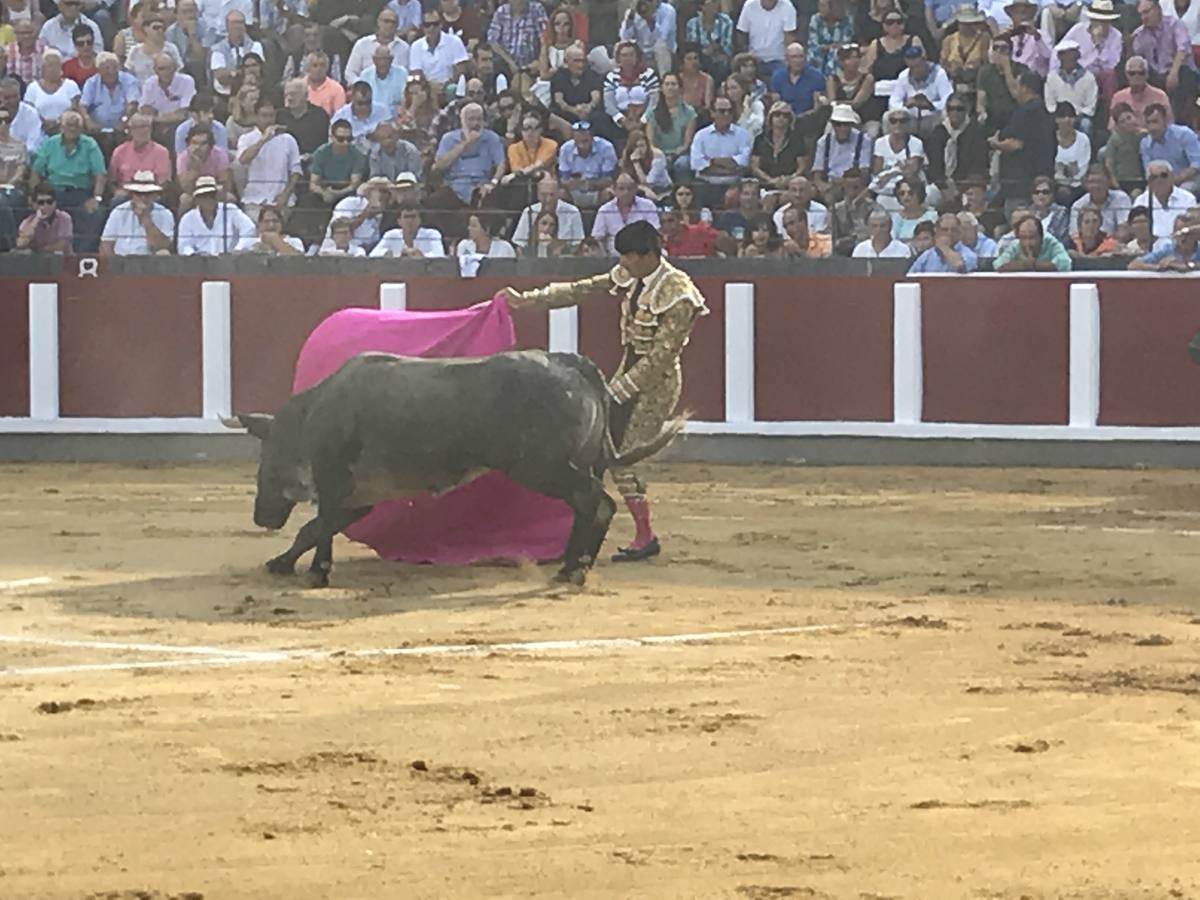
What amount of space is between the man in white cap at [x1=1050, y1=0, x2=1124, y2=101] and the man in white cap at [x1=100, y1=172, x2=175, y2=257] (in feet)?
17.6

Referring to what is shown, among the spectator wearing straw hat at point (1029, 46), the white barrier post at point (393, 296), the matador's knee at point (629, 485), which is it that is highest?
the spectator wearing straw hat at point (1029, 46)

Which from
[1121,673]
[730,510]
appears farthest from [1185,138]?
[1121,673]

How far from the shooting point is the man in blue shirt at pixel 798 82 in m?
14.6

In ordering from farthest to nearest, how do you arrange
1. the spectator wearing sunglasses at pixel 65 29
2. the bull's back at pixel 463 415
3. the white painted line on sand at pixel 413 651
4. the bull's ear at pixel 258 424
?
the spectator wearing sunglasses at pixel 65 29 → the bull's ear at pixel 258 424 → the bull's back at pixel 463 415 → the white painted line on sand at pixel 413 651

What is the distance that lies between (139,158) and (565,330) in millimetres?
3002

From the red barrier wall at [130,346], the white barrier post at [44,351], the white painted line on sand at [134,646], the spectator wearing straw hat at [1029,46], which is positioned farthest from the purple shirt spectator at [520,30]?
the white painted line on sand at [134,646]

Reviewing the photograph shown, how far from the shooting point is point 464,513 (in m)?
8.87

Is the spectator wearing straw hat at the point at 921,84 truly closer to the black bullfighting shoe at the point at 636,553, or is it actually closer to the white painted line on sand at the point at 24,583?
the black bullfighting shoe at the point at 636,553

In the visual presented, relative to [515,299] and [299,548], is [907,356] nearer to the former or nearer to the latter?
[515,299]

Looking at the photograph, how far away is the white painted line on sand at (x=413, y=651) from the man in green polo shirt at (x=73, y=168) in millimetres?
7694

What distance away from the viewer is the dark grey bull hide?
8.16 m

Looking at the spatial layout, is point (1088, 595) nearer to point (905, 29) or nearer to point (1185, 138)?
point (1185, 138)

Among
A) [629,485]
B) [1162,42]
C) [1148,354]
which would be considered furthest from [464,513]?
[1162,42]

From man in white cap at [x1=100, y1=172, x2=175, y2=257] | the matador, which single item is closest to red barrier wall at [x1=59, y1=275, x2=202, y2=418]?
man in white cap at [x1=100, y1=172, x2=175, y2=257]
